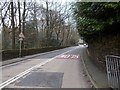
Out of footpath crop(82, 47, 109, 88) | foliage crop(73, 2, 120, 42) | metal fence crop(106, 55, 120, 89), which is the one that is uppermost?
foliage crop(73, 2, 120, 42)

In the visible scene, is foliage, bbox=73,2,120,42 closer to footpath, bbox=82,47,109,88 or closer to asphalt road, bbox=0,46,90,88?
footpath, bbox=82,47,109,88

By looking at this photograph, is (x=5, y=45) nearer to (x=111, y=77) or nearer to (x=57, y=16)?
(x=57, y=16)

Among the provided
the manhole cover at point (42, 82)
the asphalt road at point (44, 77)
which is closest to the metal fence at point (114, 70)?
the asphalt road at point (44, 77)

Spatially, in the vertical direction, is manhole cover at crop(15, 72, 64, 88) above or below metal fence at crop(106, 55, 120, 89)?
below

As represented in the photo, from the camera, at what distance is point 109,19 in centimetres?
794

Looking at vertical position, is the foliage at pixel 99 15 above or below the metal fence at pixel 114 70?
above

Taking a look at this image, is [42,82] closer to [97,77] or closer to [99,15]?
[97,77]

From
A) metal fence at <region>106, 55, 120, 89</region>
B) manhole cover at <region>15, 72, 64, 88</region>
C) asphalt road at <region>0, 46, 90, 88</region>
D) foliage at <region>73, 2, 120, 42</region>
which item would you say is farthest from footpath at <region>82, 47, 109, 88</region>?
foliage at <region>73, 2, 120, 42</region>

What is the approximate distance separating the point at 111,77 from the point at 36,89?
277cm

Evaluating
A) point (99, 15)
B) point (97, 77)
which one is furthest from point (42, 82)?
point (99, 15)

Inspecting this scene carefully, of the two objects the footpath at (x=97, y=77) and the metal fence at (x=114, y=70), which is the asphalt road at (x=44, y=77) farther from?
the metal fence at (x=114, y=70)

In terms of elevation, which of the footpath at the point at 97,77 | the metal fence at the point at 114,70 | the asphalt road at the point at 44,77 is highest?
the metal fence at the point at 114,70

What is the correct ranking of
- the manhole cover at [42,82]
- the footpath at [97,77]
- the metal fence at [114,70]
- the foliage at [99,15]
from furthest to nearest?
the foliage at [99,15], the manhole cover at [42,82], the footpath at [97,77], the metal fence at [114,70]

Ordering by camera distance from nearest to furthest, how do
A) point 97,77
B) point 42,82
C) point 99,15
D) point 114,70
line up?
point 114,70
point 42,82
point 97,77
point 99,15
